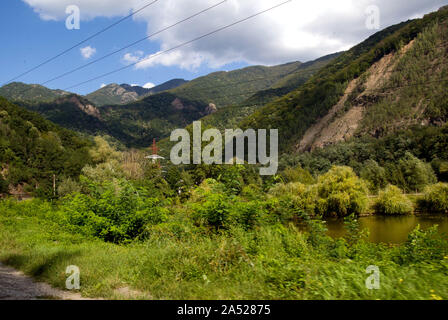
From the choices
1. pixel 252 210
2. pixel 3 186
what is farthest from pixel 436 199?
pixel 3 186

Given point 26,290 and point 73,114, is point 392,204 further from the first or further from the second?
point 73,114

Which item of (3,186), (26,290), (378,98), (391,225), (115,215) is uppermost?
(378,98)

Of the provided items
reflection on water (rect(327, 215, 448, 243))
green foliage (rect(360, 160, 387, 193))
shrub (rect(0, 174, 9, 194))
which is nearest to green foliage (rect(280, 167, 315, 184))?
green foliage (rect(360, 160, 387, 193))

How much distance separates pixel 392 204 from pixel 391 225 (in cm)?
649

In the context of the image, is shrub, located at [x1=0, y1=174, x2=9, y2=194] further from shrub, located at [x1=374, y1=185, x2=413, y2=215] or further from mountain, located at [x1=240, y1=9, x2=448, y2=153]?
mountain, located at [x1=240, y1=9, x2=448, y2=153]

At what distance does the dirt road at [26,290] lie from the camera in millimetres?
4496

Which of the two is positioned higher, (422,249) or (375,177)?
(422,249)

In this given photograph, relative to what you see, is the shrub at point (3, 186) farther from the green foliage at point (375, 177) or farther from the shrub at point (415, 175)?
the shrub at point (415, 175)

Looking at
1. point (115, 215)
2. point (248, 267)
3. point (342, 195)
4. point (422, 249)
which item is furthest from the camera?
point (342, 195)

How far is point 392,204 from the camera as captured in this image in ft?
110

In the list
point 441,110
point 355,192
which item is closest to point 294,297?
point 355,192

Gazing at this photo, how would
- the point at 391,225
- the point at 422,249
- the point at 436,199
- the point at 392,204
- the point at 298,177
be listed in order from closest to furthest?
the point at 422,249
the point at 391,225
the point at 436,199
the point at 392,204
the point at 298,177

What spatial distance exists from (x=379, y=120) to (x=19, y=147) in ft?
330

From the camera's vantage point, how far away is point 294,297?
12.4 feet
